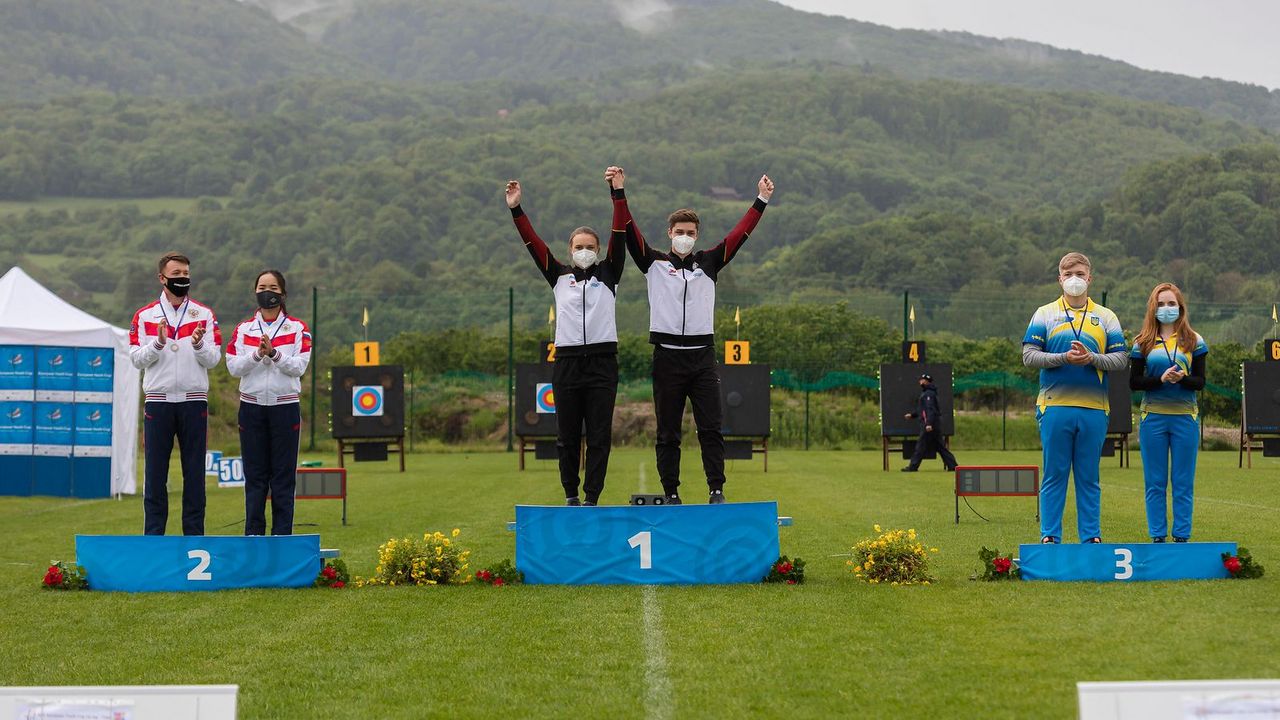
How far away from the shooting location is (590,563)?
8.48 m

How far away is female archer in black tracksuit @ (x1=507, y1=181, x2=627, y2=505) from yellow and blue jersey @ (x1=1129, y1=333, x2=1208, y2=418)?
358 cm

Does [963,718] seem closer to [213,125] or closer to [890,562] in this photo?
[890,562]

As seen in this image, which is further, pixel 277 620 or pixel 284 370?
pixel 284 370

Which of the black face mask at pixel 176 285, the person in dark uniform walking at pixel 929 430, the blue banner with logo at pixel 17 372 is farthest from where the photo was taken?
the person in dark uniform walking at pixel 929 430

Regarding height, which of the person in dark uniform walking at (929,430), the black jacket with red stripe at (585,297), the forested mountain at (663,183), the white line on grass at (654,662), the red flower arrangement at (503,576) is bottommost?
the white line on grass at (654,662)

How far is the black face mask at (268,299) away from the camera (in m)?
9.70

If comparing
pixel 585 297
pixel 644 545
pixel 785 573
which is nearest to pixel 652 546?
pixel 644 545

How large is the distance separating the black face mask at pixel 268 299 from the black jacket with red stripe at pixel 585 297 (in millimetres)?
1979

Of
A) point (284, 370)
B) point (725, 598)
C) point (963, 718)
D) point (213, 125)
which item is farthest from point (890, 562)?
point (213, 125)

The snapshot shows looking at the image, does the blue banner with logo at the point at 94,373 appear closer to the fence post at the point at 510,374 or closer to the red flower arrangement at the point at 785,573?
the red flower arrangement at the point at 785,573

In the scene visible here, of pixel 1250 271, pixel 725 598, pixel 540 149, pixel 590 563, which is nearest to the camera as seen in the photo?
pixel 725 598

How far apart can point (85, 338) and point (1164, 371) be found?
14.0 m

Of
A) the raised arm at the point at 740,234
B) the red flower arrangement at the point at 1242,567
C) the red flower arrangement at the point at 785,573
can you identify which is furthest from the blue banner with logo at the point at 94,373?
the red flower arrangement at the point at 1242,567

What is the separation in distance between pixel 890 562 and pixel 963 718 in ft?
11.2
